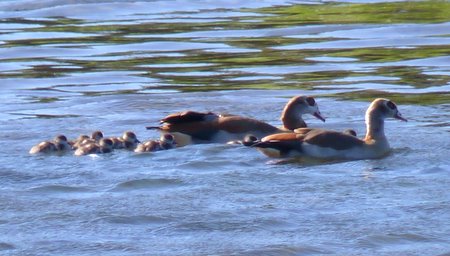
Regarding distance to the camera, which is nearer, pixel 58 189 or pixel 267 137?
pixel 58 189

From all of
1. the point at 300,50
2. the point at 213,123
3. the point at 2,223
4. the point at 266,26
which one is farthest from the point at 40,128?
the point at 266,26

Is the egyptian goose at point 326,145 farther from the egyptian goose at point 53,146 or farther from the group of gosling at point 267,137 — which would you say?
the egyptian goose at point 53,146

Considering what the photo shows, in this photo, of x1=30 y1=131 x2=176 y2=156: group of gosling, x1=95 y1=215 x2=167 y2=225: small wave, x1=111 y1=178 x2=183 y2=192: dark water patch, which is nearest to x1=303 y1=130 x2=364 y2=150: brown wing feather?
x1=30 y1=131 x2=176 y2=156: group of gosling

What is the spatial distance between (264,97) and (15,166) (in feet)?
14.6

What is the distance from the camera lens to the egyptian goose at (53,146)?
11781 millimetres

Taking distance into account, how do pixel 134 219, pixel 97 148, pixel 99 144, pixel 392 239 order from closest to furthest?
pixel 392 239
pixel 134 219
pixel 97 148
pixel 99 144

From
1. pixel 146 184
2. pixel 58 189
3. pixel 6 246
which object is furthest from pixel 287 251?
pixel 58 189

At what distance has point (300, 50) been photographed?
18984mm

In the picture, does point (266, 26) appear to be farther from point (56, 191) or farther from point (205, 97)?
point (56, 191)

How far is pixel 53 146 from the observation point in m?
11.8

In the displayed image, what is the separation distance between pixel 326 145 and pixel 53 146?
90.8 inches

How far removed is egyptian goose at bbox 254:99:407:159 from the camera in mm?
11859

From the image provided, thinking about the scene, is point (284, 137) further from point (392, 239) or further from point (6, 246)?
point (6, 246)

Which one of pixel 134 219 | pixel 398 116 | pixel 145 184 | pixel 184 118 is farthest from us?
pixel 184 118
